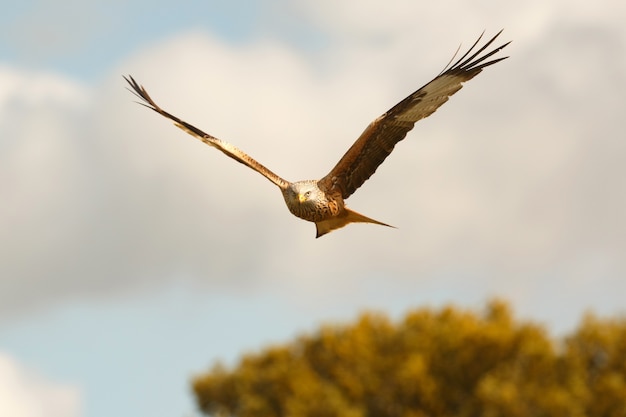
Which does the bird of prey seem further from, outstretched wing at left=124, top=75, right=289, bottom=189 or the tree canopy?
the tree canopy

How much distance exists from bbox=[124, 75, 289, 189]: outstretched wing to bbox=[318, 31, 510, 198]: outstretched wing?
56 centimetres

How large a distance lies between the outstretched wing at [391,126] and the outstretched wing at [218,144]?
21.9 inches

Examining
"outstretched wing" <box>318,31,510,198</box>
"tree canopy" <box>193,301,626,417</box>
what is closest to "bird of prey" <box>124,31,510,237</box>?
"outstretched wing" <box>318,31,510,198</box>

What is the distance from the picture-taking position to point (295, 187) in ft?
51.5

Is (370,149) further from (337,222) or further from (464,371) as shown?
(464,371)

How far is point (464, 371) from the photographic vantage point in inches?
1676

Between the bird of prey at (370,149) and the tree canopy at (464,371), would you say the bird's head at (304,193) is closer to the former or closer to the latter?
the bird of prey at (370,149)

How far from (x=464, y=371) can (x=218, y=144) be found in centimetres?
2663

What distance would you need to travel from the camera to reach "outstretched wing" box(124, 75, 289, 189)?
639 inches

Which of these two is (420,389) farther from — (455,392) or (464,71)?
(464,71)

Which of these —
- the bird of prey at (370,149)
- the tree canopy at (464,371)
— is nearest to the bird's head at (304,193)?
the bird of prey at (370,149)

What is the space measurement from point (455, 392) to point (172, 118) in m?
25.9

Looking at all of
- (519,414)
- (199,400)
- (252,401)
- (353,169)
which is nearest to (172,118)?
(353,169)

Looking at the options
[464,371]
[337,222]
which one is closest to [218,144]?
[337,222]
